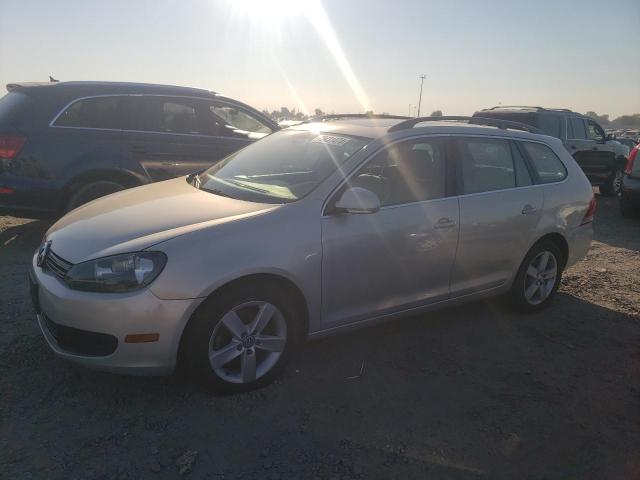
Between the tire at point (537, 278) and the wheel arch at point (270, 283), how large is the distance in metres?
2.10

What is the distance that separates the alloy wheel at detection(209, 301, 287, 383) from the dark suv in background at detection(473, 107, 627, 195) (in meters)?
8.55

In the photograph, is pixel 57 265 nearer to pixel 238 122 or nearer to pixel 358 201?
pixel 358 201

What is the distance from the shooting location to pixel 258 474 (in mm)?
2398

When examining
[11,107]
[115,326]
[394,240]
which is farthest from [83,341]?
[11,107]

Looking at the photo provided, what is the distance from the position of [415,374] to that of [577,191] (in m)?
2.44

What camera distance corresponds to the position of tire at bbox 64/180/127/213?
17.6ft

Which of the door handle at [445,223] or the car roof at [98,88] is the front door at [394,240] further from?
the car roof at [98,88]

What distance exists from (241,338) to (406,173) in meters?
1.64

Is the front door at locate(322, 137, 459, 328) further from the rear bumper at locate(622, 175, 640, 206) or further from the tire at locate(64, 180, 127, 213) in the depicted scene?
the rear bumper at locate(622, 175, 640, 206)

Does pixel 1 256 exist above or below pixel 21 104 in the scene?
below

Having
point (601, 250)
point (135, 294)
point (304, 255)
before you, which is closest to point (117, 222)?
point (135, 294)

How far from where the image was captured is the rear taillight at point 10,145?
507cm

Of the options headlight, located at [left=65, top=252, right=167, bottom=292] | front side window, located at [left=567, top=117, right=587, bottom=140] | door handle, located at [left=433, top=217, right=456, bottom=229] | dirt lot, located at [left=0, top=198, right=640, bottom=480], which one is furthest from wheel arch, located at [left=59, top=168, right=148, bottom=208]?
front side window, located at [left=567, top=117, right=587, bottom=140]

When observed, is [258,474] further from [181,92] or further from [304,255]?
[181,92]
